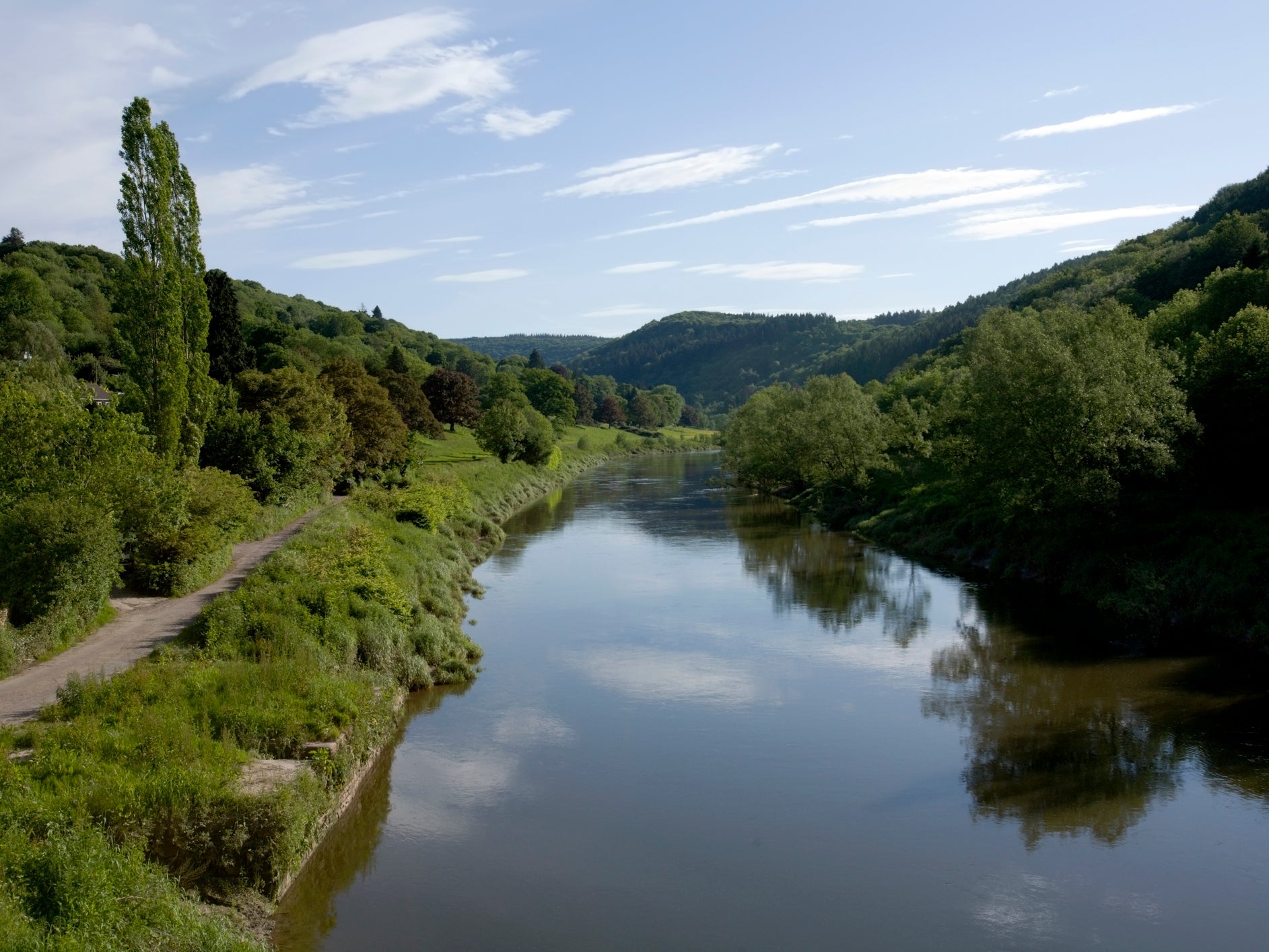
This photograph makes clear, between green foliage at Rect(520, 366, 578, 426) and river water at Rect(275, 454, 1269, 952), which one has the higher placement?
green foliage at Rect(520, 366, 578, 426)

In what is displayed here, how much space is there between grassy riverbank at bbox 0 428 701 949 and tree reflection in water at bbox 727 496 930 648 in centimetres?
1259

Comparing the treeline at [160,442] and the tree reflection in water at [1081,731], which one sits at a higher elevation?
the treeline at [160,442]

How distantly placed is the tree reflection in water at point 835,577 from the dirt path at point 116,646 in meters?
17.6

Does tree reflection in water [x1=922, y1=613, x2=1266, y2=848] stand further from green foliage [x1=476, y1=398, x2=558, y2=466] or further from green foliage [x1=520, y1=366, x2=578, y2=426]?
green foliage [x1=520, y1=366, x2=578, y2=426]

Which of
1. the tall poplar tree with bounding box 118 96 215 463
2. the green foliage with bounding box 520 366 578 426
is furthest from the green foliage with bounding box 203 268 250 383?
the green foliage with bounding box 520 366 578 426

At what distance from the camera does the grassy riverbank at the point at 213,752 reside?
31.4 feet

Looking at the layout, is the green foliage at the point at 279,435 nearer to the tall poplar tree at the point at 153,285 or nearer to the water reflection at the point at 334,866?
the tall poplar tree at the point at 153,285

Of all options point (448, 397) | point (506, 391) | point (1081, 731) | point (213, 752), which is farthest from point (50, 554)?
point (506, 391)

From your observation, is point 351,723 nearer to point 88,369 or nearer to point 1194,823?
point 1194,823

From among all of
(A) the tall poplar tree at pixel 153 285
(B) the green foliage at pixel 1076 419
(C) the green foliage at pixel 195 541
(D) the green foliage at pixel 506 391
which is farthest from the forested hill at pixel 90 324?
(B) the green foliage at pixel 1076 419

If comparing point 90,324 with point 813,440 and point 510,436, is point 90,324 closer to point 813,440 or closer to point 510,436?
point 510,436

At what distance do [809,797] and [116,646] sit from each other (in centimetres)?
1287

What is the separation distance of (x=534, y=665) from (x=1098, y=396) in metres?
19.5

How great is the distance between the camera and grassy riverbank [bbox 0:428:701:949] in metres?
9.58
